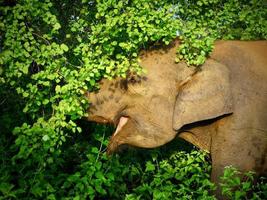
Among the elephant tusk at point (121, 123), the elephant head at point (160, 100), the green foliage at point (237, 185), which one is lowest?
the green foliage at point (237, 185)

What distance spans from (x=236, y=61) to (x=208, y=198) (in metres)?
1.87

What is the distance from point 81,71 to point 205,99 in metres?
1.53

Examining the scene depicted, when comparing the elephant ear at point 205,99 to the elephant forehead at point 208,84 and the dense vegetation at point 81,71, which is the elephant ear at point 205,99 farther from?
the dense vegetation at point 81,71

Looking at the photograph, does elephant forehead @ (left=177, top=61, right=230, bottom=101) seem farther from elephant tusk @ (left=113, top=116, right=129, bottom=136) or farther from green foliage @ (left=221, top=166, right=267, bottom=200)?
green foliage @ (left=221, top=166, right=267, bottom=200)

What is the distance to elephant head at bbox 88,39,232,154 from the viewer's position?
16.2 feet

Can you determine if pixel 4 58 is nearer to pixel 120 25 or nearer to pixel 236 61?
pixel 120 25

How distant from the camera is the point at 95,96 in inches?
210

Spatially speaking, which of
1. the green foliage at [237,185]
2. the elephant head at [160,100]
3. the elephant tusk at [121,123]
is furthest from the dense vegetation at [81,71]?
the elephant tusk at [121,123]

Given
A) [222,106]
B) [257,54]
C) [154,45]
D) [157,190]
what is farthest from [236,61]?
[157,190]

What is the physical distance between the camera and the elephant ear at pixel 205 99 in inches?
194

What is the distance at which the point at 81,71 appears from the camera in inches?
182

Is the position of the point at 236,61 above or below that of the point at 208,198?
above

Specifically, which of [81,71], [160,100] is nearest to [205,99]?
[160,100]

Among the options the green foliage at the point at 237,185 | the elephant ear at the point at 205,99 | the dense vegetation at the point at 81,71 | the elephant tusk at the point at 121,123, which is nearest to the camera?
the green foliage at the point at 237,185
